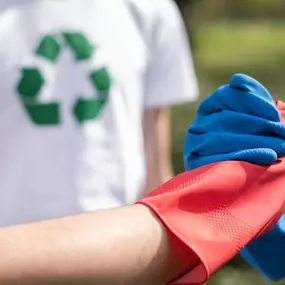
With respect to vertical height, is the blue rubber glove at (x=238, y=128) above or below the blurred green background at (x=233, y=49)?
above

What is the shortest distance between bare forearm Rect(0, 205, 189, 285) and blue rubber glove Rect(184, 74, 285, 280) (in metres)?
0.19

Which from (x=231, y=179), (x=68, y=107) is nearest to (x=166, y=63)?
(x=68, y=107)

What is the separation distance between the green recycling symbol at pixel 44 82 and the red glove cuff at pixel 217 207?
2.04 feet

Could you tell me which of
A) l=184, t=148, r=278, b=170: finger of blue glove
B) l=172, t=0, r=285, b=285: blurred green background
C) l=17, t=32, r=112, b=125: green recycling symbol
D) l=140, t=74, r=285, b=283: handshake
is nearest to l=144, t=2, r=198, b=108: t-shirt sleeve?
l=17, t=32, r=112, b=125: green recycling symbol

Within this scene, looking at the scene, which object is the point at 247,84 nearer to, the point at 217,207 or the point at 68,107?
the point at 217,207

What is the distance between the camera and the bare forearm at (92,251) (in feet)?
3.03

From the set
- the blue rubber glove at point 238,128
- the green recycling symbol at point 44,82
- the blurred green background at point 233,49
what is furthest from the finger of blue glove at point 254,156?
the blurred green background at point 233,49

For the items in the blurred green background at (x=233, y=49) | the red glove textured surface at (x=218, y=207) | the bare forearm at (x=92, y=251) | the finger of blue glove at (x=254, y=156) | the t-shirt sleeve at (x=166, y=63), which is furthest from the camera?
the blurred green background at (x=233, y=49)

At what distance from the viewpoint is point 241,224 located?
3.55 feet

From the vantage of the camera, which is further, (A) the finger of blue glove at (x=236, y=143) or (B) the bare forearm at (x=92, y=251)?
(A) the finger of blue glove at (x=236, y=143)

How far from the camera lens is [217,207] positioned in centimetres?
108

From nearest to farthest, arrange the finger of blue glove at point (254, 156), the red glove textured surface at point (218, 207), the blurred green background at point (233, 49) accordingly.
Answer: the red glove textured surface at point (218, 207)
the finger of blue glove at point (254, 156)
the blurred green background at point (233, 49)

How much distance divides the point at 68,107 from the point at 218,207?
0.69 meters

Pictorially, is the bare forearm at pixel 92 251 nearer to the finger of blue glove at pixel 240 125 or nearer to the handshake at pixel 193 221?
the handshake at pixel 193 221
